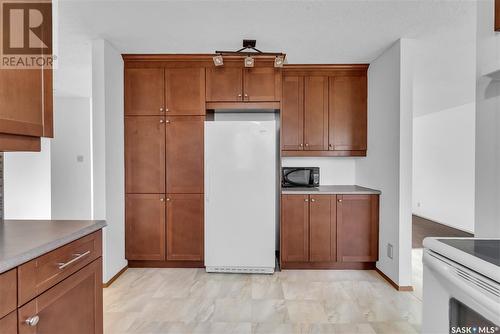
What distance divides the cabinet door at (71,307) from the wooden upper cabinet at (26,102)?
2.14ft

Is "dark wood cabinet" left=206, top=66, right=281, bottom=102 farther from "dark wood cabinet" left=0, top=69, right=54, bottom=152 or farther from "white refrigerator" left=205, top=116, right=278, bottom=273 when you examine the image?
"dark wood cabinet" left=0, top=69, right=54, bottom=152

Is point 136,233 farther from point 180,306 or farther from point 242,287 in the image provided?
point 242,287

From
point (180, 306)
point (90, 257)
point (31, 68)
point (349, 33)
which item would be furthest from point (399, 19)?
point (180, 306)

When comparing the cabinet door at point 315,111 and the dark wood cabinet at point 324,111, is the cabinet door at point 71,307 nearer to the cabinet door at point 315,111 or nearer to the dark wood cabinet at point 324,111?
the dark wood cabinet at point 324,111

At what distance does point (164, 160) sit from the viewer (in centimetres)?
297

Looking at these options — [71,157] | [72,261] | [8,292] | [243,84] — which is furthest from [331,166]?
[71,157]

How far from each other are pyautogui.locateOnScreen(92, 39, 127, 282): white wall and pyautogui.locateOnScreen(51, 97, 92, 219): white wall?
2481 mm

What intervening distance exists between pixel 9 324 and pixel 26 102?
33.8 inches

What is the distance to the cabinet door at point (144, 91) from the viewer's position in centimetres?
296

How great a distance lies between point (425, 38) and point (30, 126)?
3093mm

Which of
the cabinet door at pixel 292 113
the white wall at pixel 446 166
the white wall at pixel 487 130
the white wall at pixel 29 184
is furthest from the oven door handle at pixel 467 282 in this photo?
the white wall at pixel 446 166

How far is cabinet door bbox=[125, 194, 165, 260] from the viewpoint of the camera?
2951 millimetres

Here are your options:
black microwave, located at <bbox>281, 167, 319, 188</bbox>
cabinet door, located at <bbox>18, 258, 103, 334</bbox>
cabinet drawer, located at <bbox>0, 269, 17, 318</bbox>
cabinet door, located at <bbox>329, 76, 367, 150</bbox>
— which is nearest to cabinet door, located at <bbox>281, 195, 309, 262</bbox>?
black microwave, located at <bbox>281, 167, 319, 188</bbox>

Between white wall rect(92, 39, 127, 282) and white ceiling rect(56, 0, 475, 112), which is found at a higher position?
white ceiling rect(56, 0, 475, 112)
